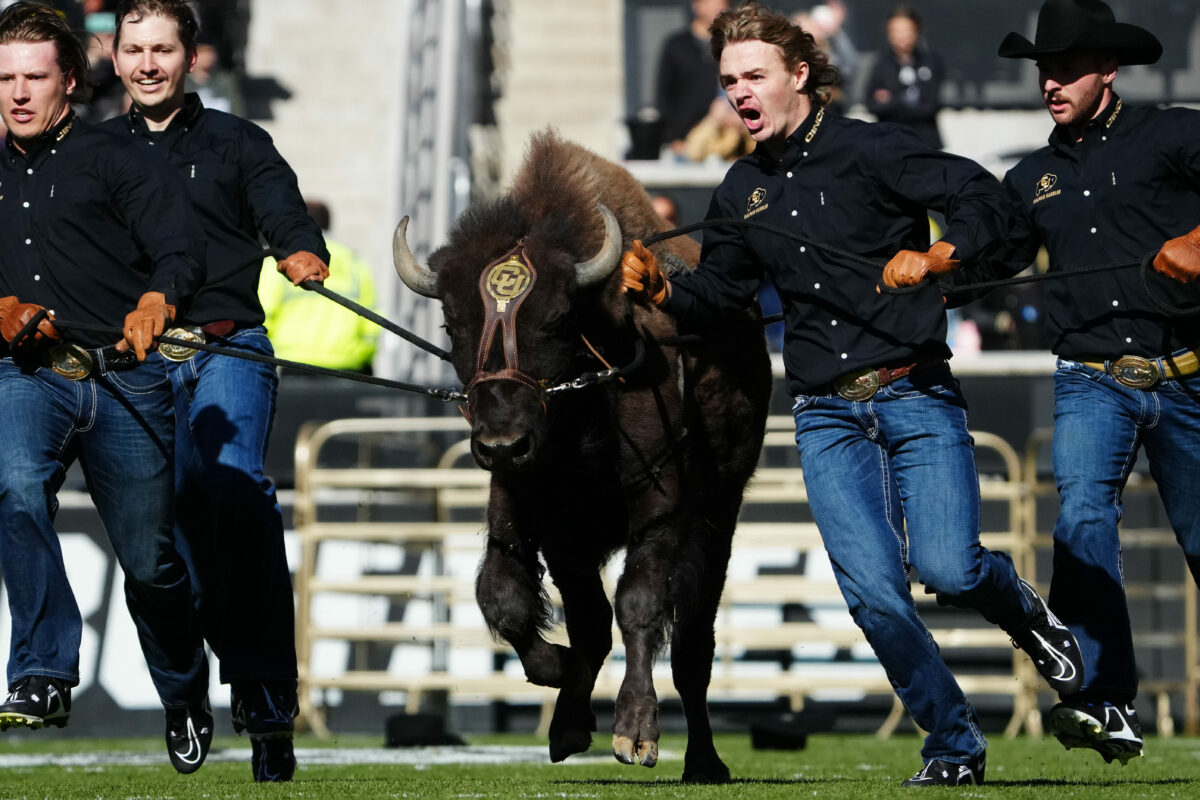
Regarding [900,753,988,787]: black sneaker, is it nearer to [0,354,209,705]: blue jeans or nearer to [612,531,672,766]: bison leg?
[612,531,672,766]: bison leg

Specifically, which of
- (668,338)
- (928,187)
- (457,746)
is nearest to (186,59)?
(668,338)

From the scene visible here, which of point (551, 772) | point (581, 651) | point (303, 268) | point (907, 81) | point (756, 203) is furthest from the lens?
point (907, 81)

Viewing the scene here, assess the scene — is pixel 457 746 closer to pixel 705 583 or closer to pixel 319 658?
pixel 319 658

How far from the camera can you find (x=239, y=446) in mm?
6676

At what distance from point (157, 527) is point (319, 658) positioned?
5.44m

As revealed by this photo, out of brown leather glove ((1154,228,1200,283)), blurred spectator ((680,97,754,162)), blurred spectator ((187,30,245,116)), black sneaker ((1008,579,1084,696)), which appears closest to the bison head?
black sneaker ((1008,579,1084,696))

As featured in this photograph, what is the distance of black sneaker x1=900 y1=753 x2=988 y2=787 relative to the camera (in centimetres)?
604

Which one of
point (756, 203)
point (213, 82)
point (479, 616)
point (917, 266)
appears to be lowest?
point (479, 616)

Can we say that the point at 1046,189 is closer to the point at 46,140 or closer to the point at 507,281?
the point at 507,281

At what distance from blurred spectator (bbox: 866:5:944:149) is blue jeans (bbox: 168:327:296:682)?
7920 mm

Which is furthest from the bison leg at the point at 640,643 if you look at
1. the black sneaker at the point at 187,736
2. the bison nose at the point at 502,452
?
the black sneaker at the point at 187,736

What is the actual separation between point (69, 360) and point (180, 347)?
43 centimetres

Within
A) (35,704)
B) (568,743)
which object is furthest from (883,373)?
(35,704)

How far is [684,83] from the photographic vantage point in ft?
48.1
